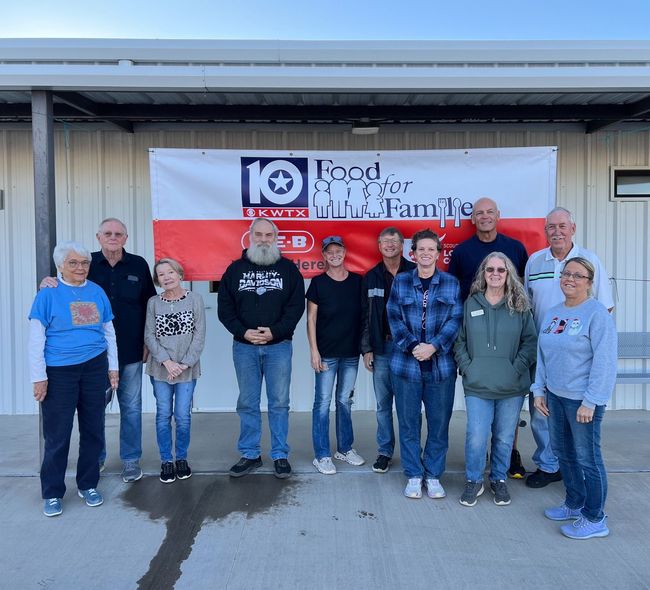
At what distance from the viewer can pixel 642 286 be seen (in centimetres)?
620

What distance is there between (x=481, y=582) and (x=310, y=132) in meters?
4.46

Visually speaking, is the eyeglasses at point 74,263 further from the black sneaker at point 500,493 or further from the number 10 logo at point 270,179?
the black sneaker at point 500,493

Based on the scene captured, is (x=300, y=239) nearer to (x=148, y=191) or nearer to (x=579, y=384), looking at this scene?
(x=148, y=191)

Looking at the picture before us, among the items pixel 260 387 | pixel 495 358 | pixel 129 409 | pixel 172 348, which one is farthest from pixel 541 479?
pixel 129 409

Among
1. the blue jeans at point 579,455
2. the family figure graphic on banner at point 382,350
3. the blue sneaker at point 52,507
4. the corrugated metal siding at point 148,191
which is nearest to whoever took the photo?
the blue jeans at point 579,455

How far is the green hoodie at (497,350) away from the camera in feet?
12.3

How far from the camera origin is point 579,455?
3.43 metres

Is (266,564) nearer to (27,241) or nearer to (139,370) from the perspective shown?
(139,370)

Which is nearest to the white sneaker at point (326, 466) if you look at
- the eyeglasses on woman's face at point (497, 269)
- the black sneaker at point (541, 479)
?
the black sneaker at point (541, 479)

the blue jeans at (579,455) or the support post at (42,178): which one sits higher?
the support post at (42,178)

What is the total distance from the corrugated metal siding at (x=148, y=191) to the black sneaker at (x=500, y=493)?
2.44 m

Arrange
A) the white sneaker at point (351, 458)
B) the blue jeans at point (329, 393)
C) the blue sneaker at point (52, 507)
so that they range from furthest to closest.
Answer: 1. the white sneaker at point (351, 458)
2. the blue jeans at point (329, 393)
3. the blue sneaker at point (52, 507)

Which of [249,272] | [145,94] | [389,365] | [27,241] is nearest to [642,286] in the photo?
[389,365]

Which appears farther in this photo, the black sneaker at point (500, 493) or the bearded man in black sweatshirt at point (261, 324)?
the bearded man in black sweatshirt at point (261, 324)
